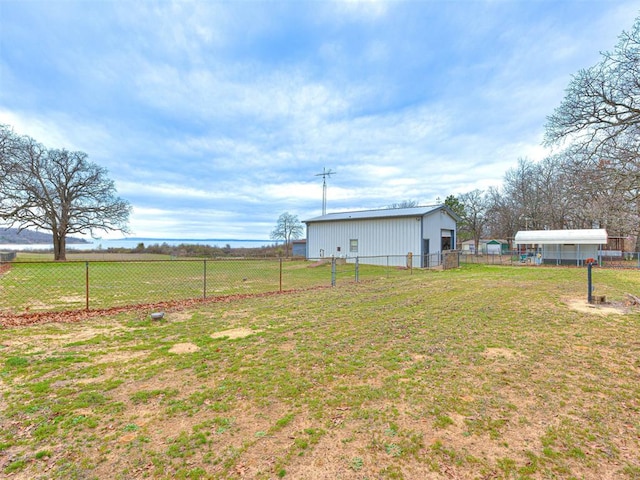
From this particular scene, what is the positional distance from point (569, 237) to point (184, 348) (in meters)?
30.0

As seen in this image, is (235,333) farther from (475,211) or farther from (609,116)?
(475,211)

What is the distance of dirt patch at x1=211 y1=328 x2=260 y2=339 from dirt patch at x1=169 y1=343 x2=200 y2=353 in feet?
1.81

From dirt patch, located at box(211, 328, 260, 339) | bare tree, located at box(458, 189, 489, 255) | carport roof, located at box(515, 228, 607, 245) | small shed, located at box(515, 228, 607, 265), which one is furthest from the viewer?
bare tree, located at box(458, 189, 489, 255)

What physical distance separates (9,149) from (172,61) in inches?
588

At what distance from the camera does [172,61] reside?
544 inches

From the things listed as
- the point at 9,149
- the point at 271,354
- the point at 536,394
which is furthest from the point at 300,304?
the point at 9,149

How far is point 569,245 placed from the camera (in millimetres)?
24281

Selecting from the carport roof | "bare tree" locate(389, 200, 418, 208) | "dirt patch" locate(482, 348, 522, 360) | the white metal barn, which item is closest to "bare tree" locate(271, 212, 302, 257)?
"bare tree" locate(389, 200, 418, 208)

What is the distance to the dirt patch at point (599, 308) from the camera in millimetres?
6895

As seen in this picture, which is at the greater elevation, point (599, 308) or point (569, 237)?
point (569, 237)

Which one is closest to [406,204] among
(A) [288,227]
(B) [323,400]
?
(A) [288,227]

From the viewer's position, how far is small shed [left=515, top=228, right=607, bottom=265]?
2312 cm

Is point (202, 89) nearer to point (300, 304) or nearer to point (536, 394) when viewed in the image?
point (300, 304)

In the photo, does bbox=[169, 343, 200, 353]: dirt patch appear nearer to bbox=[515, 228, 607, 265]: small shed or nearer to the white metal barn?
the white metal barn
